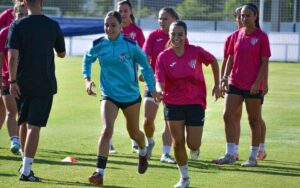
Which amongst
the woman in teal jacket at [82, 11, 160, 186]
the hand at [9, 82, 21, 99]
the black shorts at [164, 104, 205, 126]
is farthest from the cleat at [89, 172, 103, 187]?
the hand at [9, 82, 21, 99]

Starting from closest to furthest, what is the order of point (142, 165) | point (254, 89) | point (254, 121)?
1. point (142, 165)
2. point (254, 89)
3. point (254, 121)

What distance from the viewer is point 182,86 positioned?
31.1 feet

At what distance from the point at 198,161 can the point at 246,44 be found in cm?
180

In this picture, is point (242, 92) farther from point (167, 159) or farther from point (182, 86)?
point (182, 86)

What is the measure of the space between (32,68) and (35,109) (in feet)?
1.60

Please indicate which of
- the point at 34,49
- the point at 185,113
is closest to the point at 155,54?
the point at 185,113

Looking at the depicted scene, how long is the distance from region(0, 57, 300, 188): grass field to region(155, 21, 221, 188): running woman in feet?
2.08

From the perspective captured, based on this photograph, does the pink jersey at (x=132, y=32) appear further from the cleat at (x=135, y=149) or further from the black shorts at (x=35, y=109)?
the black shorts at (x=35, y=109)

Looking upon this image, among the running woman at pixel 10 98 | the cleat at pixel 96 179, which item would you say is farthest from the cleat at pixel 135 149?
the cleat at pixel 96 179

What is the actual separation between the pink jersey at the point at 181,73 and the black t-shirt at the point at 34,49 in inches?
51.9

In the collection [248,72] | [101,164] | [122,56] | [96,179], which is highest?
[122,56]

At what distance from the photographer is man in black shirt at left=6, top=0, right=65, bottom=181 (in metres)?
9.54

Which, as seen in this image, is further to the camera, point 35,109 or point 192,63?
point 35,109

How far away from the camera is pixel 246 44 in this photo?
1120 cm
